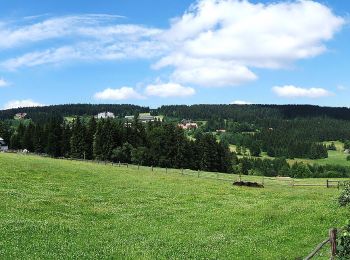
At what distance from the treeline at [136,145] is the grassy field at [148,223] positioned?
3094 inches

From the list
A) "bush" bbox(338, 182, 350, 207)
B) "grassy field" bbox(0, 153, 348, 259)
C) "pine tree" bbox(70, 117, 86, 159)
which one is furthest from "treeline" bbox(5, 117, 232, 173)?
"bush" bbox(338, 182, 350, 207)

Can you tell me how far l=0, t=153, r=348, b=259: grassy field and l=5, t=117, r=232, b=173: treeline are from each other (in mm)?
78596

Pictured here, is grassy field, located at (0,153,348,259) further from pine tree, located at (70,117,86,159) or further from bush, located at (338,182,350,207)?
pine tree, located at (70,117,86,159)

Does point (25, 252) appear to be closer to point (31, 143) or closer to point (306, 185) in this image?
point (306, 185)

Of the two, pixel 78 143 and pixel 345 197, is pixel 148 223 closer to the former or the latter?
pixel 345 197

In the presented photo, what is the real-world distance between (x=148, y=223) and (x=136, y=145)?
10918cm

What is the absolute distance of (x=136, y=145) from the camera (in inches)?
5659

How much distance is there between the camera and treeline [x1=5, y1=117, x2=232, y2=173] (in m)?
137

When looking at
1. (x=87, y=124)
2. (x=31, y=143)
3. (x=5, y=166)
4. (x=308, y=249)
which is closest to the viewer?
(x=308, y=249)

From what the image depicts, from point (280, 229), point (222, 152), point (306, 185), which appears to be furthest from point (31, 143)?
point (280, 229)

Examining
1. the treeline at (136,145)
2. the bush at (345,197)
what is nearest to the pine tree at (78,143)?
the treeline at (136,145)

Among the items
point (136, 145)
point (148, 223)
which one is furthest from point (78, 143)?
point (148, 223)

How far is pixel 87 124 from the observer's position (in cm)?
14838

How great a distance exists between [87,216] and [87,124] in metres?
114
